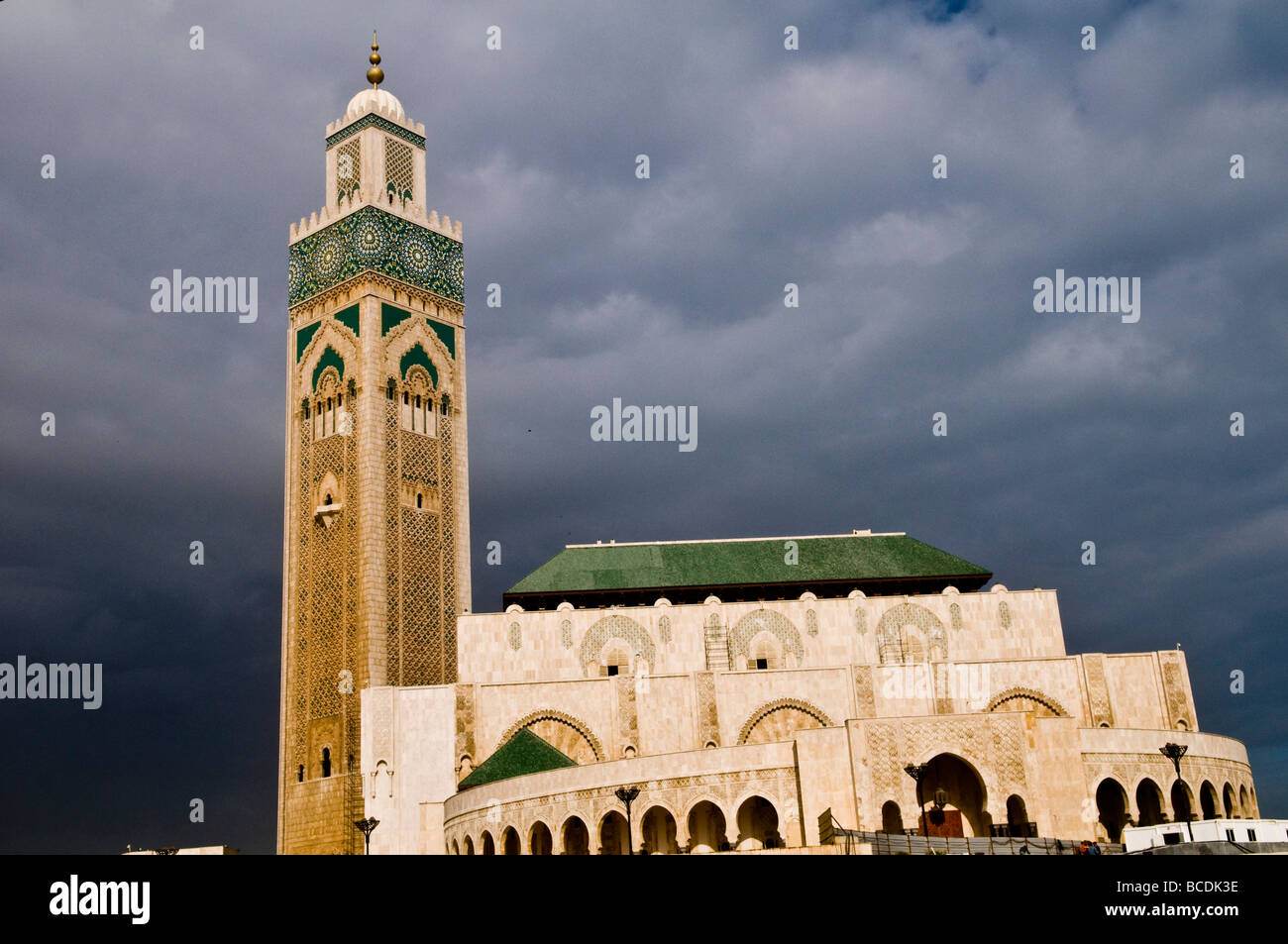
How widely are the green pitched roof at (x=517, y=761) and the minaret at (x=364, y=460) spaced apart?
5.13 metres

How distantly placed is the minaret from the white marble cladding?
328 cm

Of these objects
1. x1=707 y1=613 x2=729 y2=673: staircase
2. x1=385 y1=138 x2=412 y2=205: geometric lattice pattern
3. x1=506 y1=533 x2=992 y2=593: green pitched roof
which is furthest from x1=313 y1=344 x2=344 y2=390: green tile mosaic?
x1=707 y1=613 x2=729 y2=673: staircase

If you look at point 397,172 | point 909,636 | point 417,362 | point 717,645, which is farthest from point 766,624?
point 397,172

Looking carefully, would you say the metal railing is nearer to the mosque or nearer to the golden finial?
the mosque

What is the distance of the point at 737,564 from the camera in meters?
43.8

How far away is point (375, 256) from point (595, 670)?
Answer: 17.5m

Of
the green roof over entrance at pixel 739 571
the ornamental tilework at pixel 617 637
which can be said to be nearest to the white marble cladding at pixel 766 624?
the ornamental tilework at pixel 617 637

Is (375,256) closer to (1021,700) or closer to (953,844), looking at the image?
(1021,700)

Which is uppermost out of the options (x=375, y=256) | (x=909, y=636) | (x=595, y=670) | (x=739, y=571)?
(x=375, y=256)

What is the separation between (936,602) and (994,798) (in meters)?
10.4

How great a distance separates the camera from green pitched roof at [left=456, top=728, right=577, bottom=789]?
117 ft

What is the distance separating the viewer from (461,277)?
158 ft
